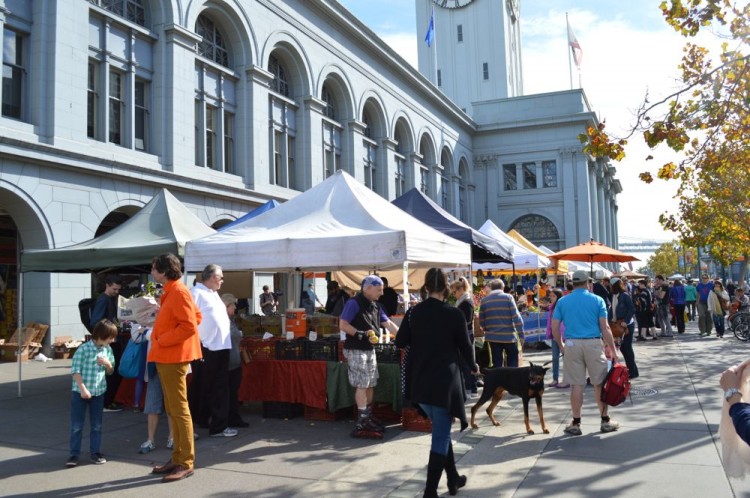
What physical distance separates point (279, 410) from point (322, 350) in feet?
3.43

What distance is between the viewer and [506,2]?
6181 cm

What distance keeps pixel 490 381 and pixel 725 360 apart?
883cm

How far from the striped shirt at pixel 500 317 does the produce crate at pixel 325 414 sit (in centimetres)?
254

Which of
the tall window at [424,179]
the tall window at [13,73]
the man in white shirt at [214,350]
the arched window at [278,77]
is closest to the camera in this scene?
the man in white shirt at [214,350]

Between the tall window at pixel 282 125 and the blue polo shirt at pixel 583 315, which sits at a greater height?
the tall window at pixel 282 125

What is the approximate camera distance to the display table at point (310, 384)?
303 inches

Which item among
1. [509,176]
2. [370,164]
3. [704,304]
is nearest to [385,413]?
[704,304]

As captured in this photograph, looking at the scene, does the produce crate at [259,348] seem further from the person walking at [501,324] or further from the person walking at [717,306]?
the person walking at [717,306]

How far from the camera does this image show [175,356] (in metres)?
5.64

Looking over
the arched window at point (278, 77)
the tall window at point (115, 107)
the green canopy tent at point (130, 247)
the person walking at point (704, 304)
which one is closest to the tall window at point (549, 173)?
the arched window at point (278, 77)

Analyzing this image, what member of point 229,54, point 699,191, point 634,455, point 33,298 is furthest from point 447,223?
point 699,191

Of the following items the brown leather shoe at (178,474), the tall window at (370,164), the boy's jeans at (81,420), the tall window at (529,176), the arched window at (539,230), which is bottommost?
the brown leather shoe at (178,474)

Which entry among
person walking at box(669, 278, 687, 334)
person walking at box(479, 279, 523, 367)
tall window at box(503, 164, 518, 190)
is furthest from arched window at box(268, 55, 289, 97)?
tall window at box(503, 164, 518, 190)

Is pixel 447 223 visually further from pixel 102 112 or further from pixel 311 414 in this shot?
pixel 102 112
